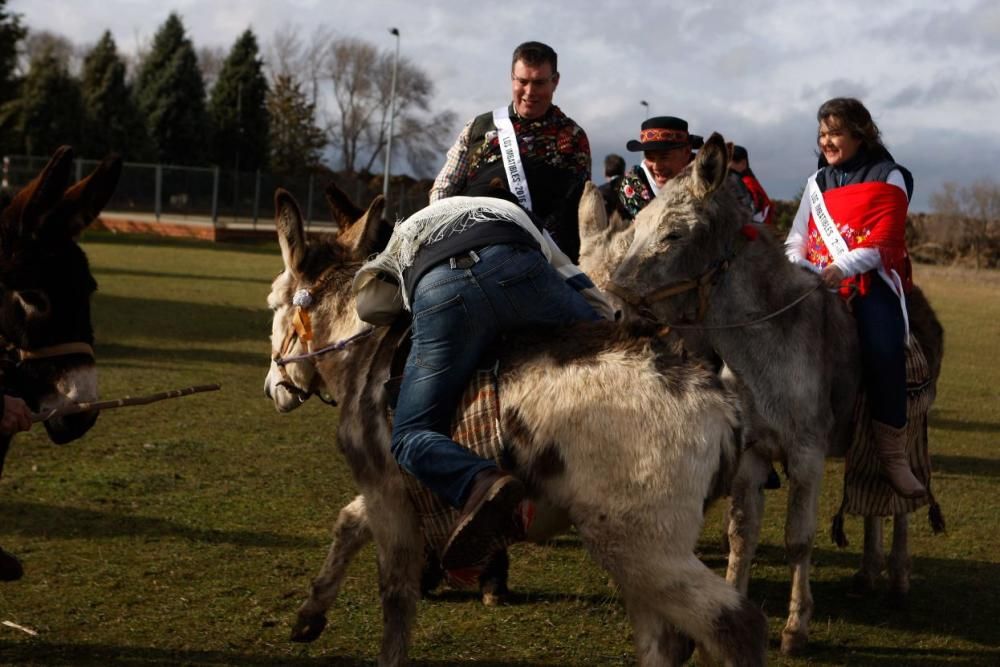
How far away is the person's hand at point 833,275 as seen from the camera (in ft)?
20.7

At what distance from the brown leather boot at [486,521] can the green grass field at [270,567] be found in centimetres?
163

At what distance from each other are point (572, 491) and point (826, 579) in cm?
410

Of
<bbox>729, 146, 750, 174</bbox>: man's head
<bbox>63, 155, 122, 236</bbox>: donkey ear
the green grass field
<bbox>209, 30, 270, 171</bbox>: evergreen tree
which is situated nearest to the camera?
<bbox>63, 155, 122, 236</bbox>: donkey ear

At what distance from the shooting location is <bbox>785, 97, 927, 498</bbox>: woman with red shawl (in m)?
6.41

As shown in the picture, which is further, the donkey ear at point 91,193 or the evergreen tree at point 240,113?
the evergreen tree at point 240,113

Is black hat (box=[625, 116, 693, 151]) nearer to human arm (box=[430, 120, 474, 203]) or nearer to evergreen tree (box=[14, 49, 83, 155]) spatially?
human arm (box=[430, 120, 474, 203])

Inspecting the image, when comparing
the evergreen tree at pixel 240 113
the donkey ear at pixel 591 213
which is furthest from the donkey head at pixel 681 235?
the evergreen tree at pixel 240 113

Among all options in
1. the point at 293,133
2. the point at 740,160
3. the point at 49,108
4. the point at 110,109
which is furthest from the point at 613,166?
the point at 293,133

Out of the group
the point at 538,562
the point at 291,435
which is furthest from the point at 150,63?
the point at 538,562

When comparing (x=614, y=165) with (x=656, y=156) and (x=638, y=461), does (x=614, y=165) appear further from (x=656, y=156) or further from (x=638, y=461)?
(x=638, y=461)

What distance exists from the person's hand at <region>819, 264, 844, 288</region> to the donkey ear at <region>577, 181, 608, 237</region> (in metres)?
1.27

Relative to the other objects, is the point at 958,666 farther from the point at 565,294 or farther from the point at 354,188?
the point at 354,188

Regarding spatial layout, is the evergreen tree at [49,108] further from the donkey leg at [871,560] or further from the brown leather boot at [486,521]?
the brown leather boot at [486,521]

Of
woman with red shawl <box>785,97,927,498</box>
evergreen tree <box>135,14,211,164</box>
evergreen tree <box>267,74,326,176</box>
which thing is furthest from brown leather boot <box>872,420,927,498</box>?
evergreen tree <box>267,74,326,176</box>
